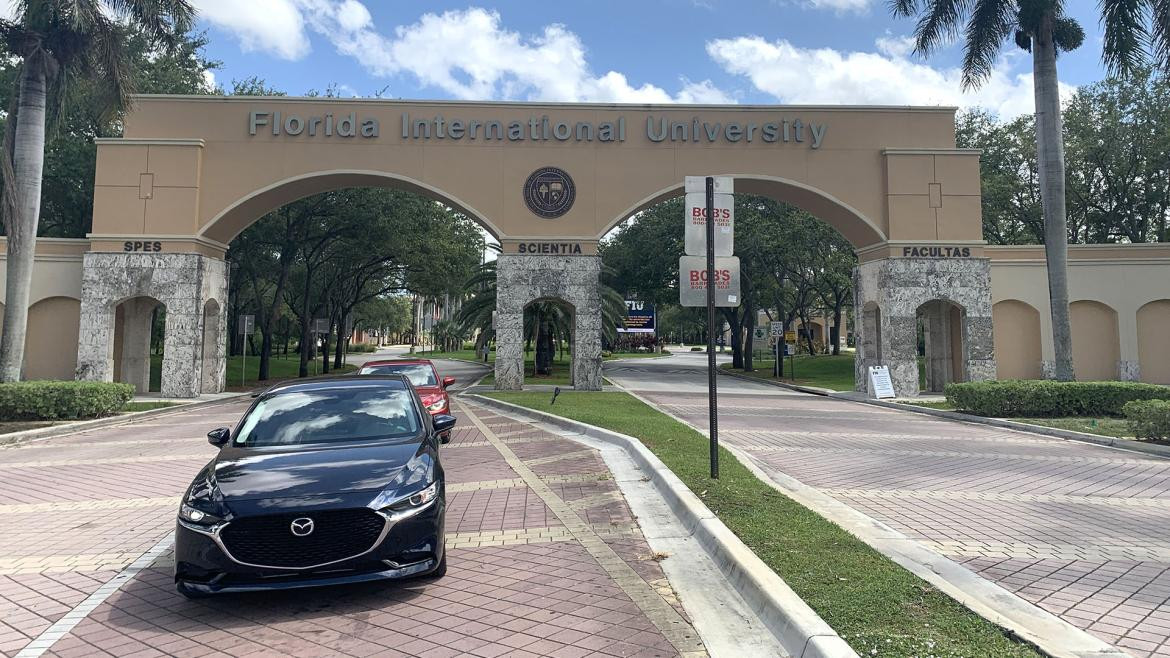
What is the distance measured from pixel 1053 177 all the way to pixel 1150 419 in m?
9.04

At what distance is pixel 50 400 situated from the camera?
1483 centimetres

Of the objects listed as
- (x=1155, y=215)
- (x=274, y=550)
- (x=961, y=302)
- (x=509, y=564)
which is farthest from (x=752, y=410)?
(x=1155, y=215)

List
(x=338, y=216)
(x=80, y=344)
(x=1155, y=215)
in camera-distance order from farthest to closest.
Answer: (x=1155, y=215) → (x=338, y=216) → (x=80, y=344)

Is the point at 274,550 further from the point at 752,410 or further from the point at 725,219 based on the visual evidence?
the point at 752,410

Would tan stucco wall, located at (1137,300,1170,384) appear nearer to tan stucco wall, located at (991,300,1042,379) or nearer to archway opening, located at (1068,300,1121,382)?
archway opening, located at (1068,300,1121,382)

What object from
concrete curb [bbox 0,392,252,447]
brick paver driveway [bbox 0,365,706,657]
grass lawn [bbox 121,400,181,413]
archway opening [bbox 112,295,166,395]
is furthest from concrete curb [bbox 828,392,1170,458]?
archway opening [bbox 112,295,166,395]

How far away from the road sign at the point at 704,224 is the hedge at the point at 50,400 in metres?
15.0

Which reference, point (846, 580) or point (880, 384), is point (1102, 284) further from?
point (846, 580)

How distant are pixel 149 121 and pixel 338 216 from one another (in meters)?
8.13

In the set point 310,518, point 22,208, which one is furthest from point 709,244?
point 22,208

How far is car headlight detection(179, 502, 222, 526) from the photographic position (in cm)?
420

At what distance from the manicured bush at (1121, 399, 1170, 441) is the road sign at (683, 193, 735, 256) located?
8714 millimetres

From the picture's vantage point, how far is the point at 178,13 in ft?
55.5

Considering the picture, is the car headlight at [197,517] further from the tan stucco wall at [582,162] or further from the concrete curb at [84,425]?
the tan stucco wall at [582,162]
